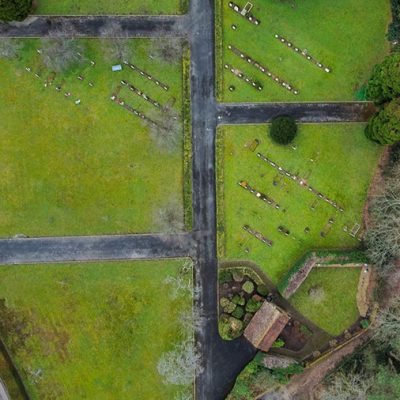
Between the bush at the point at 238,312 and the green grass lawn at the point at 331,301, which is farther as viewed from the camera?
the green grass lawn at the point at 331,301

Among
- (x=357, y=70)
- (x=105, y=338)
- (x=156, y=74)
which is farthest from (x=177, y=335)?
(x=357, y=70)

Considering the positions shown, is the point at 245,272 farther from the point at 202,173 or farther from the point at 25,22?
the point at 25,22

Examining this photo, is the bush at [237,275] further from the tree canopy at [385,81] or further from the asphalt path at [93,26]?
the asphalt path at [93,26]

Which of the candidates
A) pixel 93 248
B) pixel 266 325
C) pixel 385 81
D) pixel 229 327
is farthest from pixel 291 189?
pixel 93 248

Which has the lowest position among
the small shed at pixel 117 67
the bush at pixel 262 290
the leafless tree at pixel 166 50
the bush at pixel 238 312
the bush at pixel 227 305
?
the bush at pixel 238 312

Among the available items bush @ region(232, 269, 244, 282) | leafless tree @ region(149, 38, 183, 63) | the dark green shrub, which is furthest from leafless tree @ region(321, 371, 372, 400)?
leafless tree @ region(149, 38, 183, 63)

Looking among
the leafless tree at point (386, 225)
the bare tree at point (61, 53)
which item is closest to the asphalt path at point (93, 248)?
the bare tree at point (61, 53)

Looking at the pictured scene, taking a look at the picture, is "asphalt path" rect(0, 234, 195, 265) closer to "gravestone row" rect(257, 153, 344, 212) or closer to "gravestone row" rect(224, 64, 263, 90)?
"gravestone row" rect(257, 153, 344, 212)
